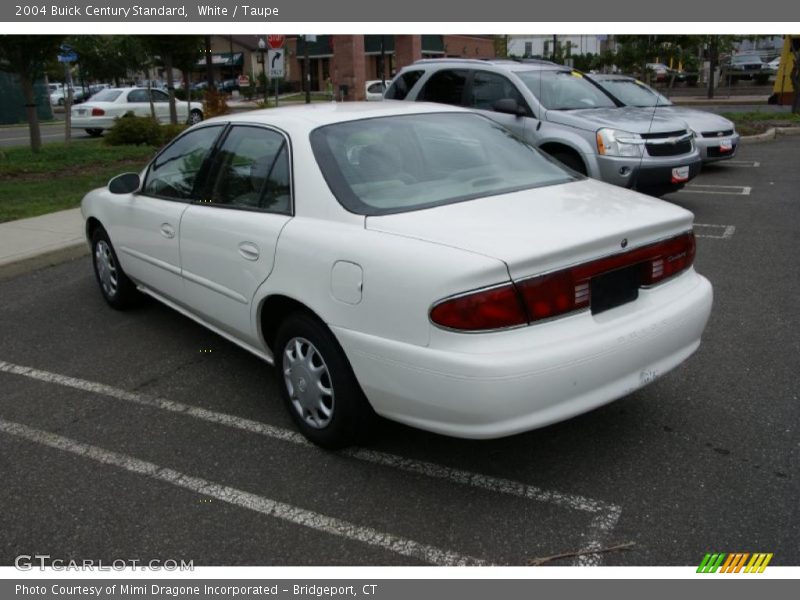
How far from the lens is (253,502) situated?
3.17 meters

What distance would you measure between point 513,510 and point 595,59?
127 ft

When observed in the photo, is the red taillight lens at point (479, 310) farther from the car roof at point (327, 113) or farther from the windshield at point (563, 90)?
the windshield at point (563, 90)

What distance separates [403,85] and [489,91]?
148 cm

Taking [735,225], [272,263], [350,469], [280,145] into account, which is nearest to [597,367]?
[350,469]

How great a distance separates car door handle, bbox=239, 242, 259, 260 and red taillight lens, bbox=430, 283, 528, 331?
123 cm

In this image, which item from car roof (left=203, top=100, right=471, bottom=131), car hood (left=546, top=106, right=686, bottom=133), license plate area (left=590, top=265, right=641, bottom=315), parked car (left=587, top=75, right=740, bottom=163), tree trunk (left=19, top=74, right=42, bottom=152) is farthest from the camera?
tree trunk (left=19, top=74, right=42, bottom=152)

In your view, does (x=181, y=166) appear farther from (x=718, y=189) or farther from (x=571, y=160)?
(x=718, y=189)

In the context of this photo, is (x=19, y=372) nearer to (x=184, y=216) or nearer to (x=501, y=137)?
(x=184, y=216)

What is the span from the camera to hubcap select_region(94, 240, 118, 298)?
562 centimetres

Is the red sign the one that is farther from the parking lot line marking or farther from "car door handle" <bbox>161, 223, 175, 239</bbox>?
the parking lot line marking

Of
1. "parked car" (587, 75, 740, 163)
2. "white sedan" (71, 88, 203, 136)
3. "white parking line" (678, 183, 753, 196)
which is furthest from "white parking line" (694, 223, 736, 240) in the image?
"white sedan" (71, 88, 203, 136)

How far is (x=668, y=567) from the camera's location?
8.74 feet

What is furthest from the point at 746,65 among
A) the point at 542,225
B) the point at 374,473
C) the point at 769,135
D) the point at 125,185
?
the point at 374,473

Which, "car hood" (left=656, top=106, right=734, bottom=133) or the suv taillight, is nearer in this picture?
the suv taillight
